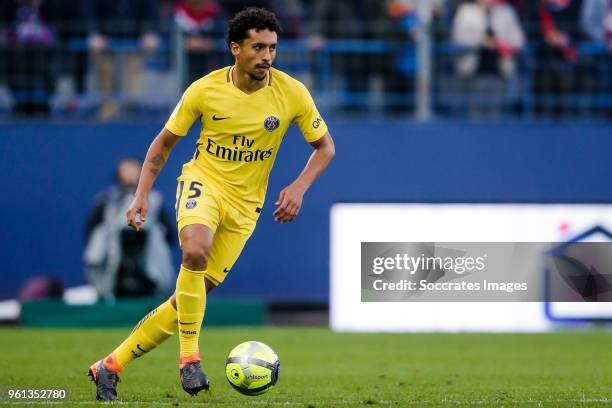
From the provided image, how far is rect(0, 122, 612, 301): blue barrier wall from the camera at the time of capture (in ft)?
51.7

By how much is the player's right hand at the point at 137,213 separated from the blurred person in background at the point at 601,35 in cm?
977

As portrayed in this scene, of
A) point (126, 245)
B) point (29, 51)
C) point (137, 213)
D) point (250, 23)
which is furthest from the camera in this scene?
point (29, 51)

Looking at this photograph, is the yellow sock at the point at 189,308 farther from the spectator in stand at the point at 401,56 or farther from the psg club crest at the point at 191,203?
the spectator in stand at the point at 401,56

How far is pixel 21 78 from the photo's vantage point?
1560 cm

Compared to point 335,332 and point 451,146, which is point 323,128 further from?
point 451,146

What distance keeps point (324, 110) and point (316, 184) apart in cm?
98

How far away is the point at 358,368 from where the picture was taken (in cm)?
994

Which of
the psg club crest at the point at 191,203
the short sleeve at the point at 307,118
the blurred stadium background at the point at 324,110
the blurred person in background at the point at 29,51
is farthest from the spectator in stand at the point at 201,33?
the psg club crest at the point at 191,203

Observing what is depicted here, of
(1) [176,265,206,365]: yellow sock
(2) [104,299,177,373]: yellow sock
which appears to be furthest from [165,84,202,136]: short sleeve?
(2) [104,299,177,373]: yellow sock

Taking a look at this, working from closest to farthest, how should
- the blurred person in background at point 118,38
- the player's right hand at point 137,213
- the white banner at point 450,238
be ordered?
the player's right hand at point 137,213 → the white banner at point 450,238 → the blurred person in background at point 118,38

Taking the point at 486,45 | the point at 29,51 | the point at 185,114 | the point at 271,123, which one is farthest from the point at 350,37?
the point at 185,114

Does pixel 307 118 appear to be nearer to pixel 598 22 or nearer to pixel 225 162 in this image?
pixel 225 162

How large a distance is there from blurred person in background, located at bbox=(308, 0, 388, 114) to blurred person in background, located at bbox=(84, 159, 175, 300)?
9.48ft

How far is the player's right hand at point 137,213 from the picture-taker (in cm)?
725
